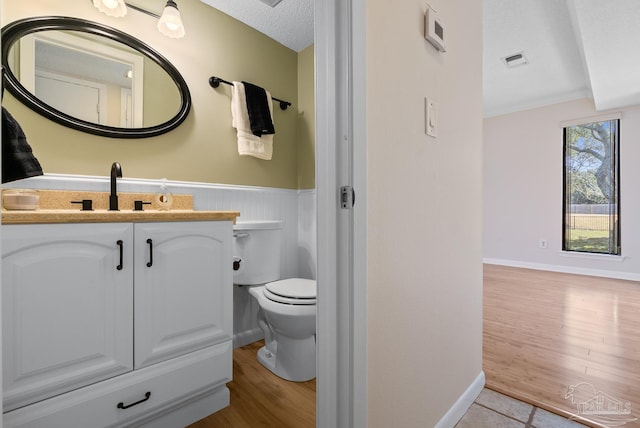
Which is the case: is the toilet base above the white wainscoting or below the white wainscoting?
below

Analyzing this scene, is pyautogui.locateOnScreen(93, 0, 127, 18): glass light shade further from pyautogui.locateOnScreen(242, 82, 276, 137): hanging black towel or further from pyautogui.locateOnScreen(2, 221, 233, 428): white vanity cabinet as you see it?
pyautogui.locateOnScreen(2, 221, 233, 428): white vanity cabinet

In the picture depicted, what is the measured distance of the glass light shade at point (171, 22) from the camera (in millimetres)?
1688

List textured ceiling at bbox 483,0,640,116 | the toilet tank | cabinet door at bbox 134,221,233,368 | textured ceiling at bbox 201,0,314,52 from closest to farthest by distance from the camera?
cabinet door at bbox 134,221,233,368
the toilet tank
textured ceiling at bbox 201,0,314,52
textured ceiling at bbox 483,0,640,116

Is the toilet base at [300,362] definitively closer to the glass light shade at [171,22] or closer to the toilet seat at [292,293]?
the toilet seat at [292,293]

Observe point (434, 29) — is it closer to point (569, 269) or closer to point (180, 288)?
point (180, 288)

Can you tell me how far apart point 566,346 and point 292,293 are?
68.6 inches

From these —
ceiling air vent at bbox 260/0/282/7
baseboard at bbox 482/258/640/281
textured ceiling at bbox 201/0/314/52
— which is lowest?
baseboard at bbox 482/258/640/281

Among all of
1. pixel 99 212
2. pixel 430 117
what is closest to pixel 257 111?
pixel 99 212

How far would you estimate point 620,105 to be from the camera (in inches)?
146

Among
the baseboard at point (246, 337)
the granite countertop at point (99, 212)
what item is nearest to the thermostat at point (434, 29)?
the granite countertop at point (99, 212)

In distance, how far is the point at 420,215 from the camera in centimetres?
108

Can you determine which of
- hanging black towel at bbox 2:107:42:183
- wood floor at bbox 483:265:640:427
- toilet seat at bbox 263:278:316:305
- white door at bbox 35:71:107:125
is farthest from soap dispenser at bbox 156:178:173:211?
wood floor at bbox 483:265:640:427

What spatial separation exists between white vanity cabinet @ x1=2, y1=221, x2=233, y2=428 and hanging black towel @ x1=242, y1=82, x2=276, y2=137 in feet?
2.92

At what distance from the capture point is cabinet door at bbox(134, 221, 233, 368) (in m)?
1.20
